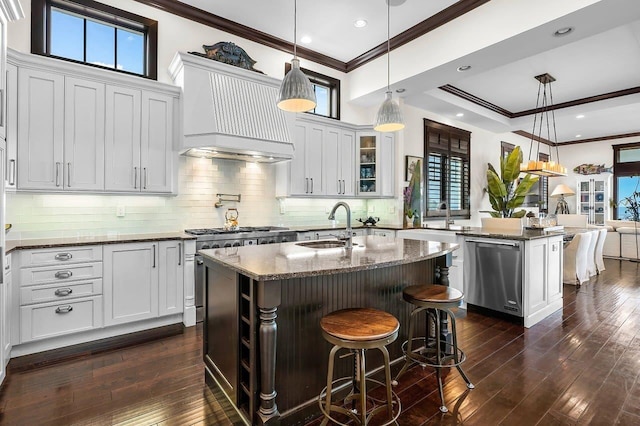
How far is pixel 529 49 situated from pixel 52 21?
535cm

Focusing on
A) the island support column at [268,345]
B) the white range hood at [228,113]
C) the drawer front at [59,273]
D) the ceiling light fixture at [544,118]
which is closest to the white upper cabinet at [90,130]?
the white range hood at [228,113]

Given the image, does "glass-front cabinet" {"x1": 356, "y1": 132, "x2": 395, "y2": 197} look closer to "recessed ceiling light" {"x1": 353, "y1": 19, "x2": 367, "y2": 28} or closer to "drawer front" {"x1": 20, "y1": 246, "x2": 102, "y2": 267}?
"recessed ceiling light" {"x1": 353, "y1": 19, "x2": 367, "y2": 28}

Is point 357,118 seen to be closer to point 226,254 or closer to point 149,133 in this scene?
point 149,133

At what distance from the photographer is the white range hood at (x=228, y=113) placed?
12.8ft

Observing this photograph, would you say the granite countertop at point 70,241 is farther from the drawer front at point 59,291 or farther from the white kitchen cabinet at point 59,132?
the white kitchen cabinet at point 59,132

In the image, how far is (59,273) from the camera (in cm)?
307

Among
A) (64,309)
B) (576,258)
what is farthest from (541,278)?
(64,309)

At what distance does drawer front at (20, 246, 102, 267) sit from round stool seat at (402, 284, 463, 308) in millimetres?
2904

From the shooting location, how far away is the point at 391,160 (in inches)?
235

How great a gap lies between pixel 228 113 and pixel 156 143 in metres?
0.90

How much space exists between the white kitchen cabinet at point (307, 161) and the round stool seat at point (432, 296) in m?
3.01

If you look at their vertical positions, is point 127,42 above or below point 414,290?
above

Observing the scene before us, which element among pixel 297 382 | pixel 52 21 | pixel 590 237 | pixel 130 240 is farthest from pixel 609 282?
pixel 52 21

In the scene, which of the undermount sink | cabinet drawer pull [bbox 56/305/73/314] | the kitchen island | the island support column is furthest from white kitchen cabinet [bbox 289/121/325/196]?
the island support column
